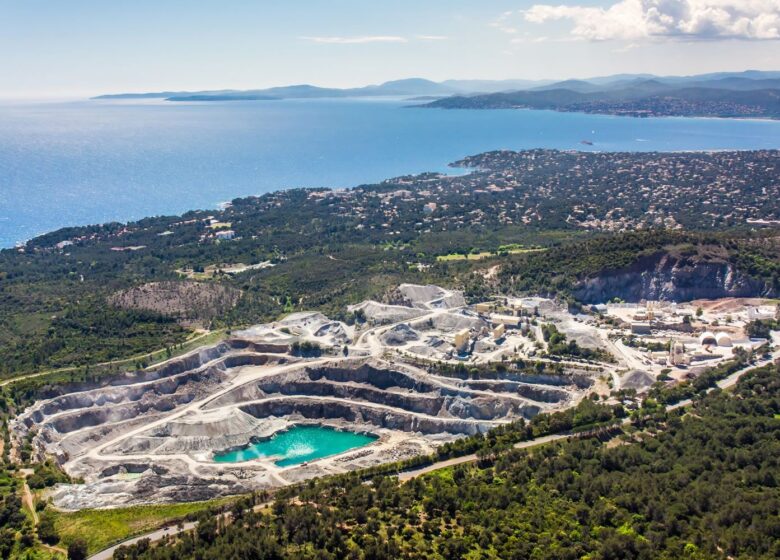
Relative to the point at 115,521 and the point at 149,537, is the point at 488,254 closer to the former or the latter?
the point at 115,521

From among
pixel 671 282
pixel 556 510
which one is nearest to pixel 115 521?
pixel 556 510

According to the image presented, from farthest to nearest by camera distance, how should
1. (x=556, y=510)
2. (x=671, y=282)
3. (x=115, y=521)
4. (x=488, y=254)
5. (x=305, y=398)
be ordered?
(x=488, y=254) → (x=671, y=282) → (x=305, y=398) → (x=115, y=521) → (x=556, y=510)

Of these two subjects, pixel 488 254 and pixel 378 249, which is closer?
pixel 488 254

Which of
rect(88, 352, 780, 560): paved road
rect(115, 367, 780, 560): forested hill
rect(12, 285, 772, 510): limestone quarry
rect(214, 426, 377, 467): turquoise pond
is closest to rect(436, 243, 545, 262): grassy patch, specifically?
rect(12, 285, 772, 510): limestone quarry

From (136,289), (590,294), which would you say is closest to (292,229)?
(136,289)

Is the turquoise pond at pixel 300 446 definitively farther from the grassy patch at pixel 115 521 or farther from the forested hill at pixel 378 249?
the forested hill at pixel 378 249

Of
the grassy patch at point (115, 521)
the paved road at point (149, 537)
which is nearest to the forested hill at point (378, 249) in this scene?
the grassy patch at point (115, 521)
